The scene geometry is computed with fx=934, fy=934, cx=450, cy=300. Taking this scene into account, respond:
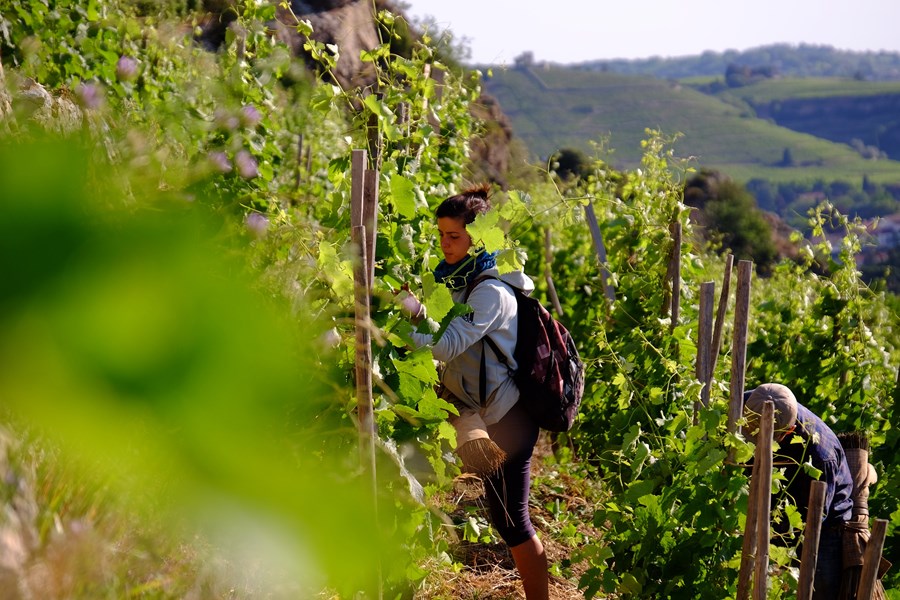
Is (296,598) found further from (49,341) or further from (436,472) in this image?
(436,472)

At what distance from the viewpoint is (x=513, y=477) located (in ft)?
10.1

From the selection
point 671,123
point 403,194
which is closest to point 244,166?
point 403,194

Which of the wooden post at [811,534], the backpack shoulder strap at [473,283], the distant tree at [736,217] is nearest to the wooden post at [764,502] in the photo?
the wooden post at [811,534]

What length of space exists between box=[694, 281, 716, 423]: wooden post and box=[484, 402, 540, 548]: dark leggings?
2.11 ft

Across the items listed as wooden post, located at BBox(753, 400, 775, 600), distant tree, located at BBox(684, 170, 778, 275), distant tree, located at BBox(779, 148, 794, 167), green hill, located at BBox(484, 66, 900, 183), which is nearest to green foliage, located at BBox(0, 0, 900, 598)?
wooden post, located at BBox(753, 400, 775, 600)

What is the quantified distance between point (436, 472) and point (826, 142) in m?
104

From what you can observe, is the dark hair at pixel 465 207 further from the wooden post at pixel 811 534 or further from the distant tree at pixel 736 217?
the distant tree at pixel 736 217

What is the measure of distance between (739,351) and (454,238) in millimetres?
966

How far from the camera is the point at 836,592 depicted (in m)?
3.56

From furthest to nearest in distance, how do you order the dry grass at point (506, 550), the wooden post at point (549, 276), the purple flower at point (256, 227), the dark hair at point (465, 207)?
1. the wooden post at point (549, 276)
2. the dry grass at point (506, 550)
3. the dark hair at point (465, 207)
4. the purple flower at point (256, 227)

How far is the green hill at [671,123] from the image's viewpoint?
269 feet

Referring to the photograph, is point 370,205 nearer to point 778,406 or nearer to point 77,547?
point 77,547

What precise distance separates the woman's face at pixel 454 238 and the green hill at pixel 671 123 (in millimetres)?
74384

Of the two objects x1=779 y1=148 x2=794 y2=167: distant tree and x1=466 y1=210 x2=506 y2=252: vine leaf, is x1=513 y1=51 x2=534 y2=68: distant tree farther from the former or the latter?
x1=466 y1=210 x2=506 y2=252: vine leaf
